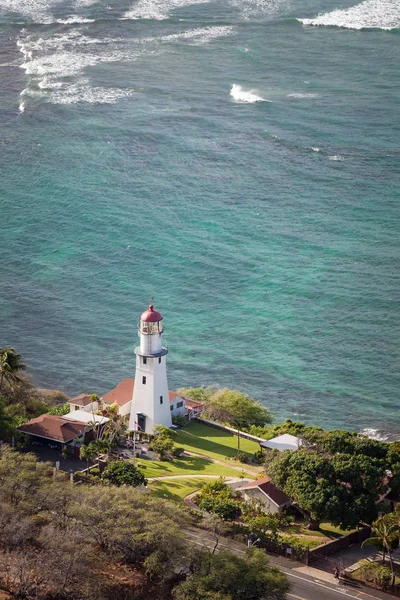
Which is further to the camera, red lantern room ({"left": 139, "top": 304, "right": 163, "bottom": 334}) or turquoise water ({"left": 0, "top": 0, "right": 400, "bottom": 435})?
Answer: turquoise water ({"left": 0, "top": 0, "right": 400, "bottom": 435})

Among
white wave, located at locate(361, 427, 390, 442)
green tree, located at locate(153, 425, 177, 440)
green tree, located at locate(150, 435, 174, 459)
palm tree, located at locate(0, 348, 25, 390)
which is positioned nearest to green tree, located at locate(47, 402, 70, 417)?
palm tree, located at locate(0, 348, 25, 390)

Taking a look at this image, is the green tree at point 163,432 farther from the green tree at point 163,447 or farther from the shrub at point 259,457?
the shrub at point 259,457

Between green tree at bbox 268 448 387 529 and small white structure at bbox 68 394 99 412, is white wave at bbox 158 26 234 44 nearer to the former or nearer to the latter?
small white structure at bbox 68 394 99 412

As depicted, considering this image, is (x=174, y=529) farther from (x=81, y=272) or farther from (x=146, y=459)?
(x=81, y=272)

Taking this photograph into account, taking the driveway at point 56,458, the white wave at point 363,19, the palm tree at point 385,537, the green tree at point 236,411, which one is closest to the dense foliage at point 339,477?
the palm tree at point 385,537

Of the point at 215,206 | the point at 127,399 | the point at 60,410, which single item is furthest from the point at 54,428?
the point at 215,206

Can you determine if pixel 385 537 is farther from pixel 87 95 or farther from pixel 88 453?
pixel 87 95

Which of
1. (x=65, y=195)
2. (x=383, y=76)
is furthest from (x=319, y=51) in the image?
(x=65, y=195)
